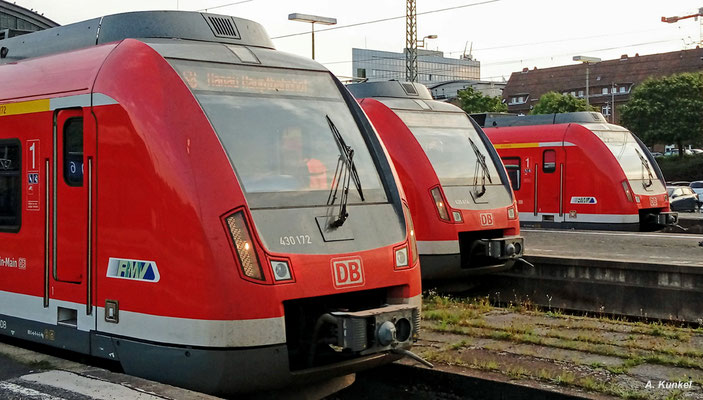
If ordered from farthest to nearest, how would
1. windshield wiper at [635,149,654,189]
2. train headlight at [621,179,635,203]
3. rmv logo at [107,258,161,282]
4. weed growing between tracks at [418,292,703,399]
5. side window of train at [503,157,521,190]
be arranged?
1. side window of train at [503,157,521,190]
2. windshield wiper at [635,149,654,189]
3. train headlight at [621,179,635,203]
4. weed growing between tracks at [418,292,703,399]
5. rmv logo at [107,258,161,282]

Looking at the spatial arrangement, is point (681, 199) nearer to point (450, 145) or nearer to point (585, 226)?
point (585, 226)

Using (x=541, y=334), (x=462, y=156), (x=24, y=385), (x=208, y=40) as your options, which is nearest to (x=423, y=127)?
(x=462, y=156)

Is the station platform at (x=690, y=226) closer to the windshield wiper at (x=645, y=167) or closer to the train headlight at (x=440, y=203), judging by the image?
the windshield wiper at (x=645, y=167)

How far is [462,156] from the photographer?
41.0ft

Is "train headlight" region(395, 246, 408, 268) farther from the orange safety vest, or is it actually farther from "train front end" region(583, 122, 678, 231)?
"train front end" region(583, 122, 678, 231)

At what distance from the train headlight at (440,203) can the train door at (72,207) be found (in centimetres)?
573

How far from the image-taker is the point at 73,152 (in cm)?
711

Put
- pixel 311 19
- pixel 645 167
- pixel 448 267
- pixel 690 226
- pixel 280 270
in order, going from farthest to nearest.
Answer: pixel 311 19 → pixel 690 226 → pixel 645 167 → pixel 448 267 → pixel 280 270

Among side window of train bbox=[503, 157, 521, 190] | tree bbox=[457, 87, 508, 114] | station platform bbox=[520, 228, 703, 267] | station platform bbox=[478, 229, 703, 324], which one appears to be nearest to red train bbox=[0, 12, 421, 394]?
station platform bbox=[478, 229, 703, 324]

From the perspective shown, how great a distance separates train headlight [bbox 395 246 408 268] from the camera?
694cm

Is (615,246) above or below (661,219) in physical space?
below

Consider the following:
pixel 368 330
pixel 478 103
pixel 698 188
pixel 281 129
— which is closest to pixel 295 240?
pixel 368 330

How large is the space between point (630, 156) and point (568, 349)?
463 inches

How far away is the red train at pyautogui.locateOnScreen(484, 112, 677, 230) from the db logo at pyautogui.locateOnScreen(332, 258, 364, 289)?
43.6 ft
